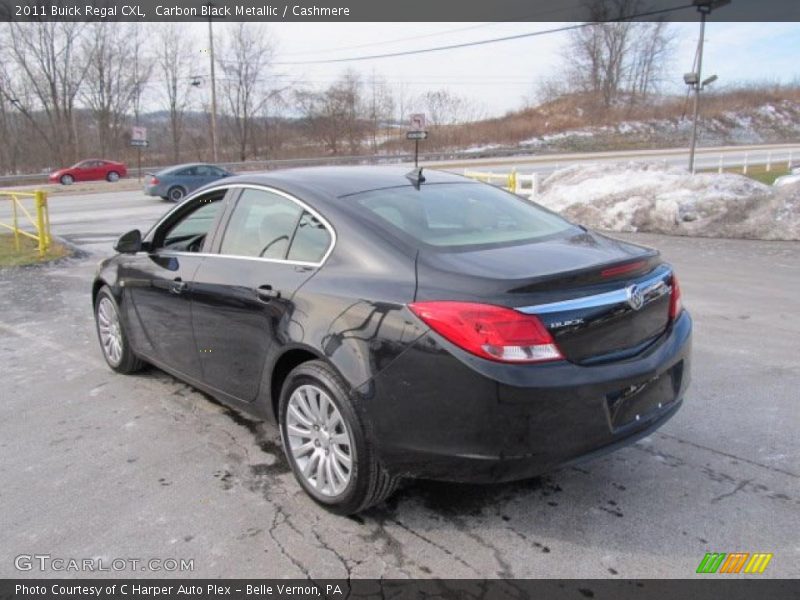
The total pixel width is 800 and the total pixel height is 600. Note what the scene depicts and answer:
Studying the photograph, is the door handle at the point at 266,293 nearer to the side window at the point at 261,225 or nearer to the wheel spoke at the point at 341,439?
the side window at the point at 261,225

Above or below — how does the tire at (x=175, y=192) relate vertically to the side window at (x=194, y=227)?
below

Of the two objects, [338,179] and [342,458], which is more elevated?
[338,179]

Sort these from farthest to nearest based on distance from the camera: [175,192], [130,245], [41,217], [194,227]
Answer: [175,192], [41,217], [130,245], [194,227]

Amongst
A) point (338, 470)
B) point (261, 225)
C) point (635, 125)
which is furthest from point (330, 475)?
point (635, 125)

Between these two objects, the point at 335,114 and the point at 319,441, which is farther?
the point at 335,114

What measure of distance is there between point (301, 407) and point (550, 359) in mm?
1305

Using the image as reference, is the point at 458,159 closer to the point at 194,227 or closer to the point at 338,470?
the point at 194,227

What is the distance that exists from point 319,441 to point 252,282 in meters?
0.96

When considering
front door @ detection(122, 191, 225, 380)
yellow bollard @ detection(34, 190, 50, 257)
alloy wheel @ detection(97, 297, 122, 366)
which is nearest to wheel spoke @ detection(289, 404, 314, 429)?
front door @ detection(122, 191, 225, 380)

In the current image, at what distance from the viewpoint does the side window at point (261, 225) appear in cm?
357

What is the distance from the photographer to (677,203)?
1282cm

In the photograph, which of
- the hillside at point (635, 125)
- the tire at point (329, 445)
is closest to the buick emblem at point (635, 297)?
the tire at point (329, 445)

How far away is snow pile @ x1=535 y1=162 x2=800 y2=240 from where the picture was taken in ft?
38.9
